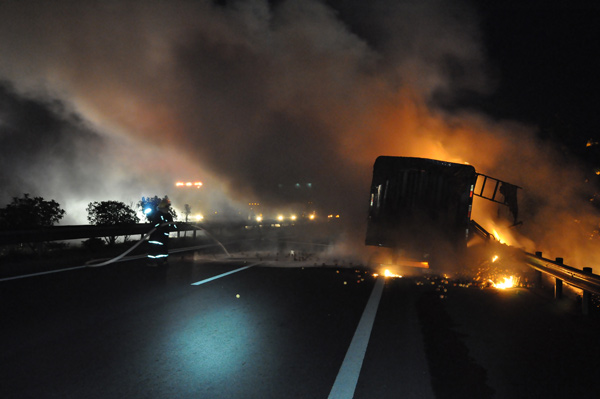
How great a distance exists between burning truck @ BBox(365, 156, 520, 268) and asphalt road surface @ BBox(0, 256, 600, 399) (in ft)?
8.85

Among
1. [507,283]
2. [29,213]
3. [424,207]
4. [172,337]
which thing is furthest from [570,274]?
[29,213]

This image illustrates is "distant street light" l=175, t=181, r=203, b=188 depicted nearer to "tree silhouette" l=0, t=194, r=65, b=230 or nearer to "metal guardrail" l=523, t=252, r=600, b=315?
"tree silhouette" l=0, t=194, r=65, b=230

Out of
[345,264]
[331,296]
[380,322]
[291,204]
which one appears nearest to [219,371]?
[380,322]

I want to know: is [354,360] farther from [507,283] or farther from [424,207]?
[424,207]

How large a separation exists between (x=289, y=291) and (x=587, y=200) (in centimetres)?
1057

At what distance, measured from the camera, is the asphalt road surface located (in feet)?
11.5

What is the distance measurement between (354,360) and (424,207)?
7.41 meters

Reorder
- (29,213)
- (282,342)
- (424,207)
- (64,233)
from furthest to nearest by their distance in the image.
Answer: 1. (29,213)
2. (64,233)
3. (424,207)
4. (282,342)

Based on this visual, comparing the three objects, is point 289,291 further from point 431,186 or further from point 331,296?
point 431,186

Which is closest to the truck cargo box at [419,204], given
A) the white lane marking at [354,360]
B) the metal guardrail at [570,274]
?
the metal guardrail at [570,274]

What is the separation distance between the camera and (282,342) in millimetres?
4652

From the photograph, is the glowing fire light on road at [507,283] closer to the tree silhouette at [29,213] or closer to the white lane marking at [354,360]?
the white lane marking at [354,360]

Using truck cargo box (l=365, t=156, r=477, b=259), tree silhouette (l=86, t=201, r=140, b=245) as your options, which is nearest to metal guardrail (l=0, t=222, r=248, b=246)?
tree silhouette (l=86, t=201, r=140, b=245)

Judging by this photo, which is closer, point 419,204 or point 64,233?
point 419,204
